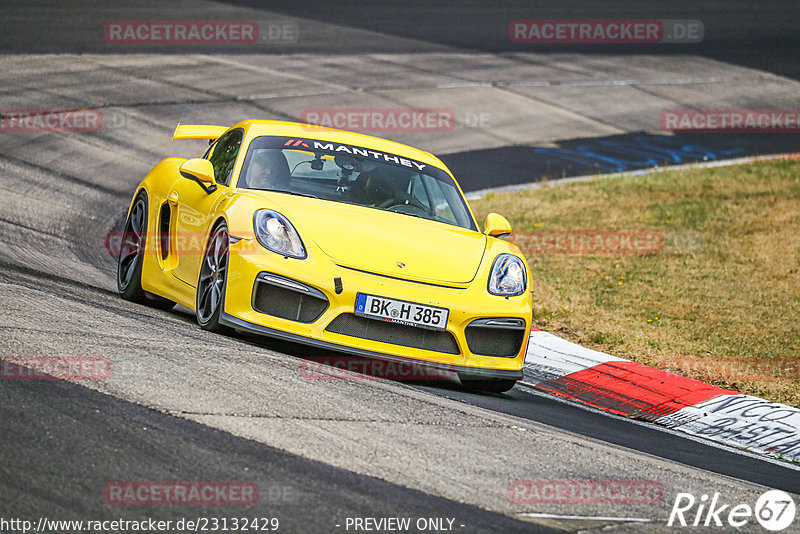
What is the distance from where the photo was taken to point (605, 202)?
15195mm

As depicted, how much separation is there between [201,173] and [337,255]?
4.44 ft

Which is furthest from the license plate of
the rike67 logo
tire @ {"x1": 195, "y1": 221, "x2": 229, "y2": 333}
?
the rike67 logo

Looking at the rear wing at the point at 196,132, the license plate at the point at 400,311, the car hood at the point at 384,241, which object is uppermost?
the rear wing at the point at 196,132

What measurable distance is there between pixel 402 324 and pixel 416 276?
1.10ft

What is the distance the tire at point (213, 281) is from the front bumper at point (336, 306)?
14 centimetres

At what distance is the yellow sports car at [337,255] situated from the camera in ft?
21.7

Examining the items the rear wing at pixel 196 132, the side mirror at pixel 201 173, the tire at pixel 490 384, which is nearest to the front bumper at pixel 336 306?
the tire at pixel 490 384

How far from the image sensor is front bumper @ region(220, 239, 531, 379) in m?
6.58

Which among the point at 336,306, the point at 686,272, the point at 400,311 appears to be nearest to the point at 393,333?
the point at 400,311

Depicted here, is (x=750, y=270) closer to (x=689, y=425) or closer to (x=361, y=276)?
(x=689, y=425)

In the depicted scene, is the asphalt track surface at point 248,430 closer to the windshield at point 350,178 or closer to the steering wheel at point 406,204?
the windshield at point 350,178

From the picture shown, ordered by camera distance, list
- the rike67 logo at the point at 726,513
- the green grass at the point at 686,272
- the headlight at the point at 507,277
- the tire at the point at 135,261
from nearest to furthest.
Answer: the rike67 logo at the point at 726,513 → the headlight at the point at 507,277 → the tire at the point at 135,261 → the green grass at the point at 686,272

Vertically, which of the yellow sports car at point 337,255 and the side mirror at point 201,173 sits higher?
the side mirror at point 201,173

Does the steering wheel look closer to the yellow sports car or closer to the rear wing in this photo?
the yellow sports car
